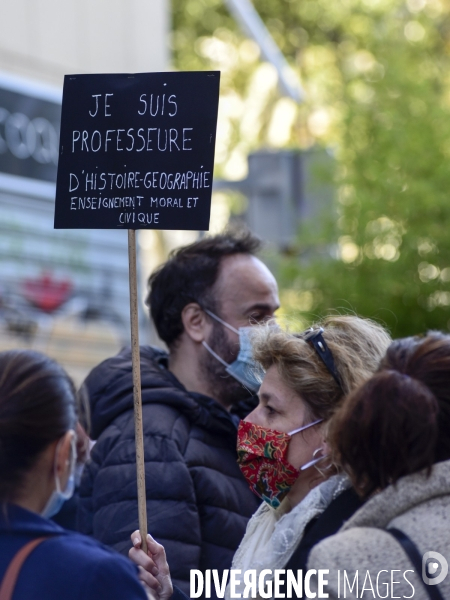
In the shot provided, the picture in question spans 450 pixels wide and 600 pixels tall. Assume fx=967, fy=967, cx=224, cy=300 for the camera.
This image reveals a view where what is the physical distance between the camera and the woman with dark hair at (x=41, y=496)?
185 centimetres

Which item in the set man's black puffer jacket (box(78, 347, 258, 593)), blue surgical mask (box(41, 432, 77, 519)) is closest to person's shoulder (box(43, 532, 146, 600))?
blue surgical mask (box(41, 432, 77, 519))

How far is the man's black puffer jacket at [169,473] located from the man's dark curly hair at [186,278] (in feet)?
0.82

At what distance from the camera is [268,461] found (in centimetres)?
261

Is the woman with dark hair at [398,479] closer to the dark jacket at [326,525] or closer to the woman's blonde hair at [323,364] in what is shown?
the dark jacket at [326,525]

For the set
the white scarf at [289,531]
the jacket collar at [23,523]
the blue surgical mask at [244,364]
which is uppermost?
the blue surgical mask at [244,364]

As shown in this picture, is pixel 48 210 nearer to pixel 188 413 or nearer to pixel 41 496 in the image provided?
pixel 188 413

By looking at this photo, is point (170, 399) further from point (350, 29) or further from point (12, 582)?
point (350, 29)

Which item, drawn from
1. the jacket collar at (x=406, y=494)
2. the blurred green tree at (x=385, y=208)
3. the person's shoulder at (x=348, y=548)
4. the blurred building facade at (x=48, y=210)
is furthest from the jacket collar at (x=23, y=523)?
the blurred green tree at (x=385, y=208)

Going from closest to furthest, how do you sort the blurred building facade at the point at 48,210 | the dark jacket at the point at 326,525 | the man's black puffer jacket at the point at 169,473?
1. the dark jacket at the point at 326,525
2. the man's black puffer jacket at the point at 169,473
3. the blurred building facade at the point at 48,210

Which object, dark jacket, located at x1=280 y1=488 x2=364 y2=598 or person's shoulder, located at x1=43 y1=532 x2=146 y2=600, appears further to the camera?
dark jacket, located at x1=280 y1=488 x2=364 y2=598

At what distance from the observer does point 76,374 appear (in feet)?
29.1

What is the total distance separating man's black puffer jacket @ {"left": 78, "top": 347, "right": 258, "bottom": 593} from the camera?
9.65 ft

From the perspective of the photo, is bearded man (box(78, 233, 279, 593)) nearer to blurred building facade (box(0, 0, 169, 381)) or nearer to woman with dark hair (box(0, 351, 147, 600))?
woman with dark hair (box(0, 351, 147, 600))

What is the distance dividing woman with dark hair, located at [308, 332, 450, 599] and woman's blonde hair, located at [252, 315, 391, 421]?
53 centimetres
